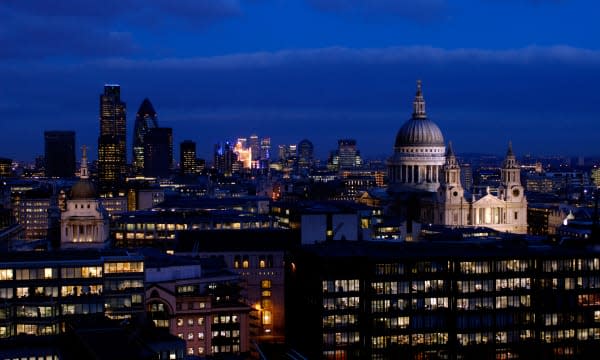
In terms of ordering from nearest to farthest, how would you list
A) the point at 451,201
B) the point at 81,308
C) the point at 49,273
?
the point at 81,308 → the point at 49,273 → the point at 451,201

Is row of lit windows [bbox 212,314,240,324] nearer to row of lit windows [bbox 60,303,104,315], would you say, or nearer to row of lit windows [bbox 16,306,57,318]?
row of lit windows [bbox 60,303,104,315]

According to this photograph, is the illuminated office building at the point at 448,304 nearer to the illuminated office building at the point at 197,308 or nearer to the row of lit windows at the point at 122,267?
the illuminated office building at the point at 197,308

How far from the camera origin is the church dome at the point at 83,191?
155625 mm

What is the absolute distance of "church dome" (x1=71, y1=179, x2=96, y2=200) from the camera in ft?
511

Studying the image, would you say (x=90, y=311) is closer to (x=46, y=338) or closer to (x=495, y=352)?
(x=46, y=338)

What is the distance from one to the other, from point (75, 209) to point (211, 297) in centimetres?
5547

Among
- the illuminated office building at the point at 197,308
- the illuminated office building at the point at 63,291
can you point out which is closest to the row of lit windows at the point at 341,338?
the illuminated office building at the point at 197,308

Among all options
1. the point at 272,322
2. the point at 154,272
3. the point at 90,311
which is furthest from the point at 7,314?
the point at 272,322

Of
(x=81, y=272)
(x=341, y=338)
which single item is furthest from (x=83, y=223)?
(x=341, y=338)

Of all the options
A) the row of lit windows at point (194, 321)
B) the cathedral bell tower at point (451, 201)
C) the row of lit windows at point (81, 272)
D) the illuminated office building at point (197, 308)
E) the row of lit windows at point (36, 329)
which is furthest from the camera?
the cathedral bell tower at point (451, 201)

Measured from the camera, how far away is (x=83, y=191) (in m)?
156

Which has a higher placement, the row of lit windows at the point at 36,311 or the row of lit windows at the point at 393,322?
the row of lit windows at the point at 36,311

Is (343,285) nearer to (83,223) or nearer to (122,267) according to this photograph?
(122,267)

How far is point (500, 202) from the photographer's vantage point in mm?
194875
